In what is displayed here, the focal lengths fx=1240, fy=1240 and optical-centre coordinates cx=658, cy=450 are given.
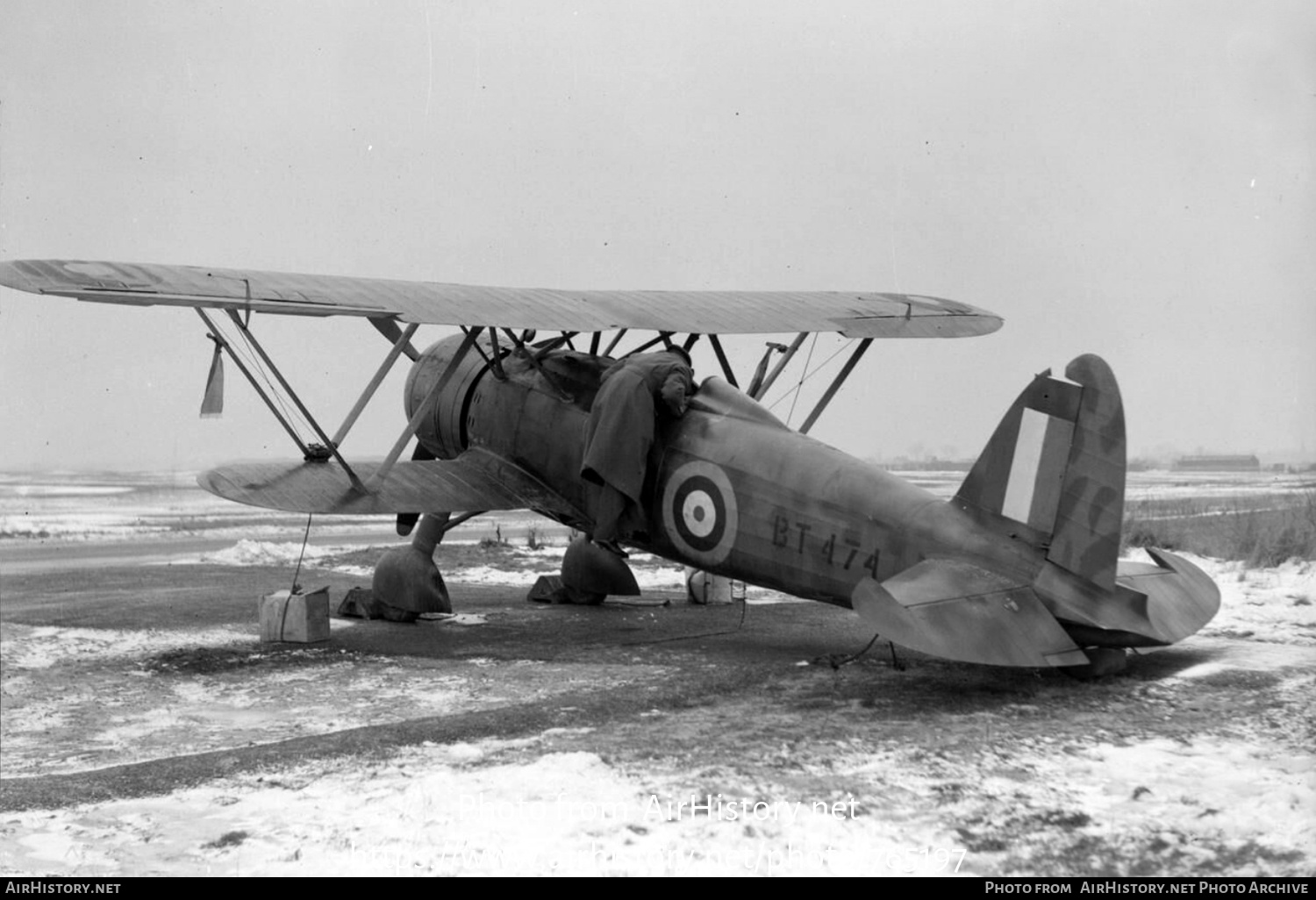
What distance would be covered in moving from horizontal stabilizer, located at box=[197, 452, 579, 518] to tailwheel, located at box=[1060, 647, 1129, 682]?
494 cm

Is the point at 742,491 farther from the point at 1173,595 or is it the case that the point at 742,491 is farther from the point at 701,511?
the point at 1173,595

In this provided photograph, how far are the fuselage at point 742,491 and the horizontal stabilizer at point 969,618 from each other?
0.21 m

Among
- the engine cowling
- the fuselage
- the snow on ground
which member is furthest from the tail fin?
the engine cowling

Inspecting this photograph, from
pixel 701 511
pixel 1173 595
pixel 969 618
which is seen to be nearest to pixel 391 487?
pixel 701 511

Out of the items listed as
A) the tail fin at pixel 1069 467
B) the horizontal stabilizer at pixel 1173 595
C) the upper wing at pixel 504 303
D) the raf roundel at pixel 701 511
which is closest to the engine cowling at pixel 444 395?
the upper wing at pixel 504 303

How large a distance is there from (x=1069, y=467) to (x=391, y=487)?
5640 millimetres

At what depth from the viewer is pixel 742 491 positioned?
9180 mm

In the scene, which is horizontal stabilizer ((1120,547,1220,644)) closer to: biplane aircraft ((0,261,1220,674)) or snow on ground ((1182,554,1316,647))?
biplane aircraft ((0,261,1220,674))

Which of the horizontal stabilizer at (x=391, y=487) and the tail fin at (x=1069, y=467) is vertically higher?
the tail fin at (x=1069, y=467)

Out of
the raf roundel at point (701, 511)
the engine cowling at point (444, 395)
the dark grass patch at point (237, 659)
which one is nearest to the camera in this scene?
the dark grass patch at point (237, 659)

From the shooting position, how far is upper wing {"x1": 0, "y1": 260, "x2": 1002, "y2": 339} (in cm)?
823

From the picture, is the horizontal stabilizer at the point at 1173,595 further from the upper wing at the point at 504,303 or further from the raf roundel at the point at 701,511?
the upper wing at the point at 504,303

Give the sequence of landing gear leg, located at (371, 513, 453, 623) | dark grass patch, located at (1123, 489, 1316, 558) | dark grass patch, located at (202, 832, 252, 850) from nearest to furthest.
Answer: dark grass patch, located at (202, 832, 252, 850) → landing gear leg, located at (371, 513, 453, 623) → dark grass patch, located at (1123, 489, 1316, 558)

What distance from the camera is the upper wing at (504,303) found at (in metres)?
8.23
